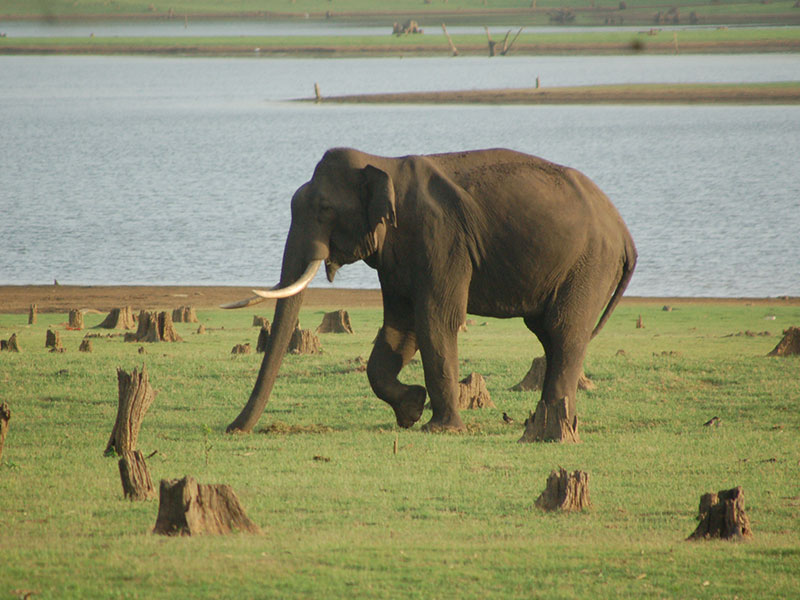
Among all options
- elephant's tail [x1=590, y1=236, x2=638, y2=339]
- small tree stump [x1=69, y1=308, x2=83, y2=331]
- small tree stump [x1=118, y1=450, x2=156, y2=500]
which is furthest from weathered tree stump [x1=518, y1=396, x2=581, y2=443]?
small tree stump [x1=69, y1=308, x2=83, y2=331]

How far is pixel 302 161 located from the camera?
260ft

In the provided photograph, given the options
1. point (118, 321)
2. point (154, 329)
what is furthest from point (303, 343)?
point (118, 321)

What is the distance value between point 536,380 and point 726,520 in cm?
709

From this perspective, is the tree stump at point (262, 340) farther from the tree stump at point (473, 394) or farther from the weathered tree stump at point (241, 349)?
the tree stump at point (473, 394)

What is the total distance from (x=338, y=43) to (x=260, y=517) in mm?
147611

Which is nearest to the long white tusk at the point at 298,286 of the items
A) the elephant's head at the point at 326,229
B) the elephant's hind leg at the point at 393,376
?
the elephant's head at the point at 326,229

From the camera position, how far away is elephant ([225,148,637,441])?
13516mm

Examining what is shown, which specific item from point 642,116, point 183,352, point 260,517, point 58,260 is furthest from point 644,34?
point 260,517

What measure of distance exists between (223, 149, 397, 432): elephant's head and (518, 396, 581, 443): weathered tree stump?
233 centimetres

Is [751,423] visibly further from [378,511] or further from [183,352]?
[183,352]

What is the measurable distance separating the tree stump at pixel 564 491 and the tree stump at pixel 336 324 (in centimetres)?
1174

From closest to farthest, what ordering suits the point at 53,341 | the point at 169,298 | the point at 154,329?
the point at 53,341, the point at 154,329, the point at 169,298

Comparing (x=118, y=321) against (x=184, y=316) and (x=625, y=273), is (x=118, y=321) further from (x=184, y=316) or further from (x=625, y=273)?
(x=625, y=273)

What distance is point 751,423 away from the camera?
14820 mm
